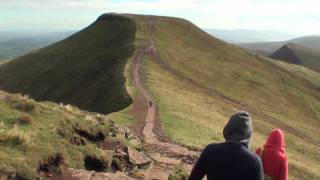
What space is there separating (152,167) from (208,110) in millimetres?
43097

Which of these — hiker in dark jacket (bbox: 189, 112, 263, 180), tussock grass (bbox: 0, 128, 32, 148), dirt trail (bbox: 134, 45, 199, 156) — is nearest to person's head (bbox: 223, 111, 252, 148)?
hiker in dark jacket (bbox: 189, 112, 263, 180)

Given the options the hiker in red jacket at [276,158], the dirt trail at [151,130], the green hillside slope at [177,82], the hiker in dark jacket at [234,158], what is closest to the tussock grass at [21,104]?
the dirt trail at [151,130]

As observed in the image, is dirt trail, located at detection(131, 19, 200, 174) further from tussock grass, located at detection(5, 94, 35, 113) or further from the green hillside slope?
tussock grass, located at detection(5, 94, 35, 113)

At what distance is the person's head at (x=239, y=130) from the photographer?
8305mm

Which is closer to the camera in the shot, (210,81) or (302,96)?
(210,81)

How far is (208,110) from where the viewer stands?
64562 mm

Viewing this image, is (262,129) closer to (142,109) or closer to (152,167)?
(142,109)

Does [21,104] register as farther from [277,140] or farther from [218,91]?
[218,91]

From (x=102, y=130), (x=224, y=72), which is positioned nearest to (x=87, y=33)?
(x=224, y=72)

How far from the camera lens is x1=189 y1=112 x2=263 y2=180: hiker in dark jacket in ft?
26.8

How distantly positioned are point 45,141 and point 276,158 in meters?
8.95

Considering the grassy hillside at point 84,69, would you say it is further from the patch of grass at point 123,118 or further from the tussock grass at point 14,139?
the tussock grass at point 14,139

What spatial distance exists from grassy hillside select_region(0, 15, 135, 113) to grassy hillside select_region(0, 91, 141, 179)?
3348 centimetres

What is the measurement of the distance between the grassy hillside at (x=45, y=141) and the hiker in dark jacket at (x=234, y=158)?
764 centimetres
